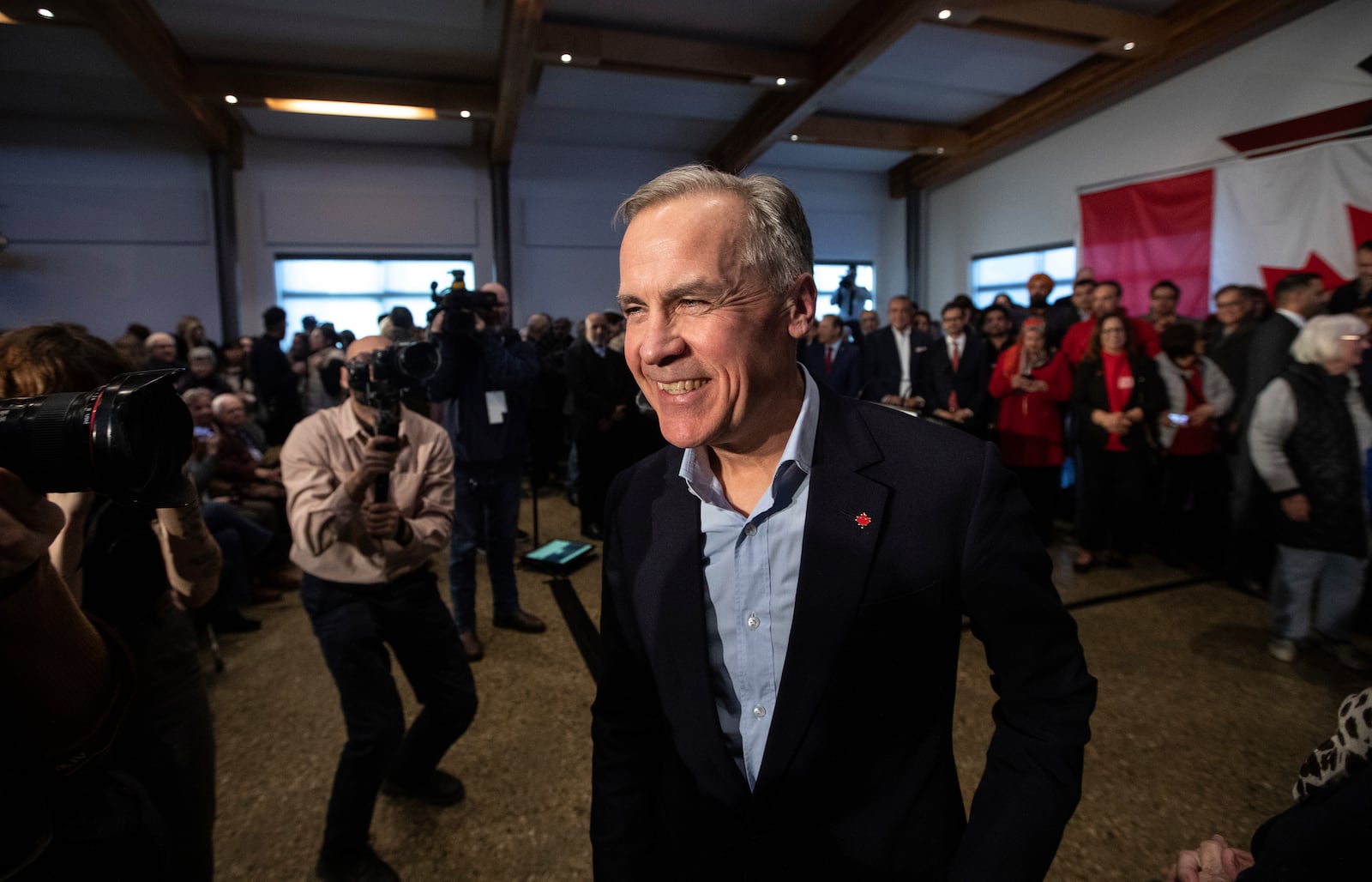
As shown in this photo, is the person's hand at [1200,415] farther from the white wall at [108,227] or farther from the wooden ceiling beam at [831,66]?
the white wall at [108,227]

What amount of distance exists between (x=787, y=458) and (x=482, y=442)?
2645 millimetres

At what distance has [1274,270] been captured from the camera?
6055 millimetres

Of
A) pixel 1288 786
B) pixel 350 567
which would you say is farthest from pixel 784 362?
pixel 1288 786

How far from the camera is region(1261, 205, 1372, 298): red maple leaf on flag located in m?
5.17

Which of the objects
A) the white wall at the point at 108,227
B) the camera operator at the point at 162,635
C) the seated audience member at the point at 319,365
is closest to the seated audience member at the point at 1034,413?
the camera operator at the point at 162,635

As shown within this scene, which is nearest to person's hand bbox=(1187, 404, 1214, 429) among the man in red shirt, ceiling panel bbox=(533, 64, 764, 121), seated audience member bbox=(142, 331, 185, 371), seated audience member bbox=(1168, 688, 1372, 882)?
the man in red shirt

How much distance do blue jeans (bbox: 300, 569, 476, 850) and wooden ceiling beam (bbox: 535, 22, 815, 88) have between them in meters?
6.56

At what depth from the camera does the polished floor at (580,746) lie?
211 centimetres

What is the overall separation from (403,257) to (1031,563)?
449 inches

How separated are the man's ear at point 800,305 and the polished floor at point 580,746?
176cm

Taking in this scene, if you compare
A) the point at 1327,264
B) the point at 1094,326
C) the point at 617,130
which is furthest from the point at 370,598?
the point at 617,130

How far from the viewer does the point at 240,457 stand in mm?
4414

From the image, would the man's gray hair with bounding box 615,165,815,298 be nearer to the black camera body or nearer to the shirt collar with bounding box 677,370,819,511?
the shirt collar with bounding box 677,370,819,511

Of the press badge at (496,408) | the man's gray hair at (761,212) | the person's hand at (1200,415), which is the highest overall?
the man's gray hair at (761,212)
